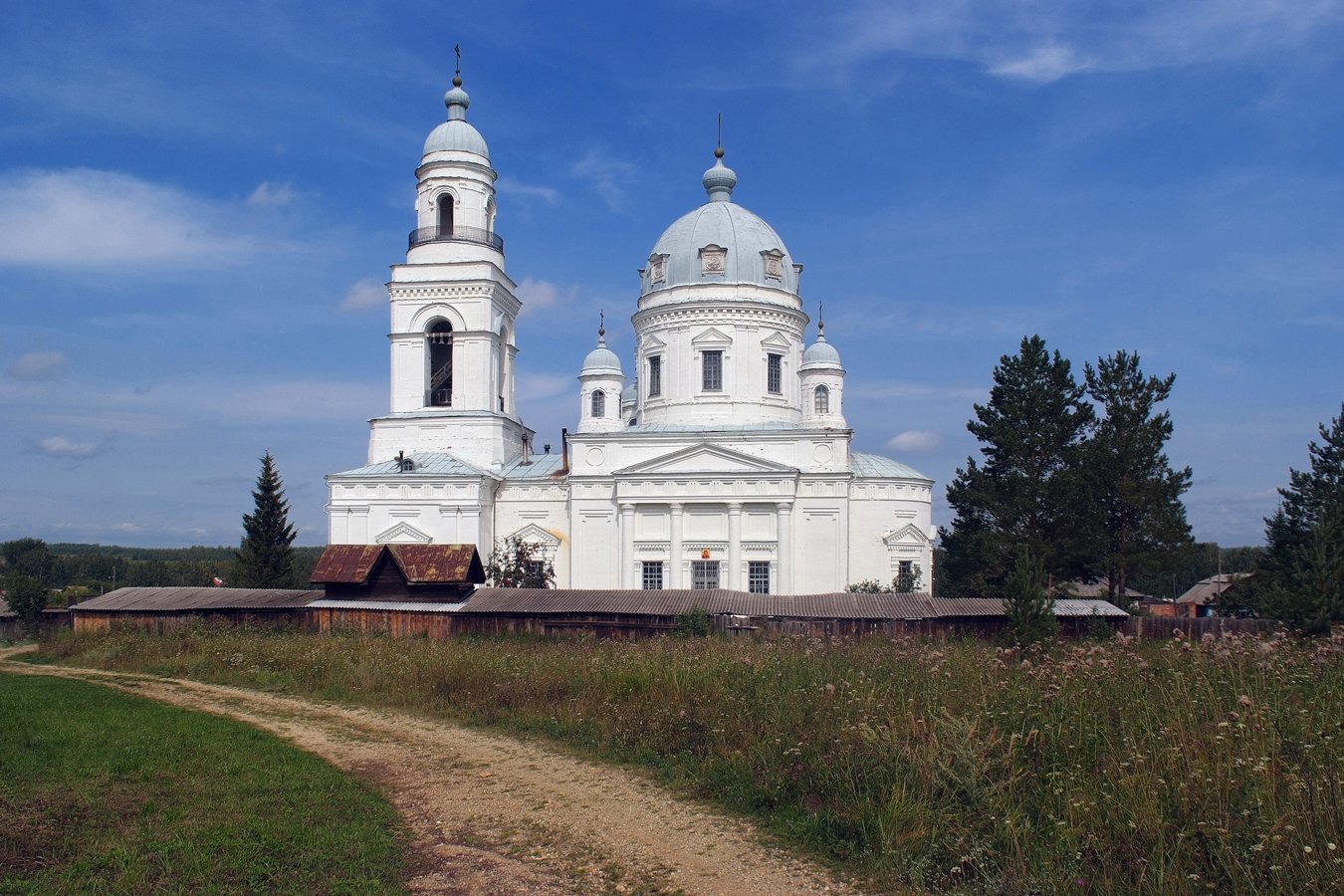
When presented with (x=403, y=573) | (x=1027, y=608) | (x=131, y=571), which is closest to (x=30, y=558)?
(x=131, y=571)

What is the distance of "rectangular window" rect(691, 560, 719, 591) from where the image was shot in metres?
32.4

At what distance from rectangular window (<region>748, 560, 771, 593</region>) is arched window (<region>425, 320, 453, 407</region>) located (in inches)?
500

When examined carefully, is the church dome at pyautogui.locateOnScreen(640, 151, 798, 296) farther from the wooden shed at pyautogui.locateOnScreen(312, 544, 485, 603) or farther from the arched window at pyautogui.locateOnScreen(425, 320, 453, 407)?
the wooden shed at pyautogui.locateOnScreen(312, 544, 485, 603)

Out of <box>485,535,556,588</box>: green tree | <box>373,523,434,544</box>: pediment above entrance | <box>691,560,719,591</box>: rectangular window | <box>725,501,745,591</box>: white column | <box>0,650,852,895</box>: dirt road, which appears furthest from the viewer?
<box>373,523,434,544</box>: pediment above entrance

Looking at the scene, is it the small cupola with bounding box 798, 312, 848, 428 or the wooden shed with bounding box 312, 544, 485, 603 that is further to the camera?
the small cupola with bounding box 798, 312, 848, 428

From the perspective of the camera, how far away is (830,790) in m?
8.26

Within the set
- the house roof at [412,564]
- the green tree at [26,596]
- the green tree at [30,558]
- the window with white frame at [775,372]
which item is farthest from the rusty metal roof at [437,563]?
the green tree at [30,558]

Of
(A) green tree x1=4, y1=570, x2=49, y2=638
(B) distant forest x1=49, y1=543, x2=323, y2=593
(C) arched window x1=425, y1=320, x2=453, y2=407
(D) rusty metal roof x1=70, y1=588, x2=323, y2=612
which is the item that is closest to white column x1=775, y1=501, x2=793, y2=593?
(C) arched window x1=425, y1=320, x2=453, y2=407

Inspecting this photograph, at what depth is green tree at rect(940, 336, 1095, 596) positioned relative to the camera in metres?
30.4

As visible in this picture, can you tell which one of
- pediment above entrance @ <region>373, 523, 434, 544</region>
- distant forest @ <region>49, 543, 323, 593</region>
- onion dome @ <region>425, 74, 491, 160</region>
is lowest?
distant forest @ <region>49, 543, 323, 593</region>

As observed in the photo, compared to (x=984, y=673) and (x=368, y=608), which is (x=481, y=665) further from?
(x=368, y=608)

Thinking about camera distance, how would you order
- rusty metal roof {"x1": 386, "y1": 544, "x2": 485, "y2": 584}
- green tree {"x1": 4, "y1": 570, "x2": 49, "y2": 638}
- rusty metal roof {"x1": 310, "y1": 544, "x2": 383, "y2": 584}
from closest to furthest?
rusty metal roof {"x1": 386, "y1": 544, "x2": 485, "y2": 584} < rusty metal roof {"x1": 310, "y1": 544, "x2": 383, "y2": 584} < green tree {"x1": 4, "y1": 570, "x2": 49, "y2": 638}

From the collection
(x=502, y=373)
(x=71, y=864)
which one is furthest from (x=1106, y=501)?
(x=71, y=864)

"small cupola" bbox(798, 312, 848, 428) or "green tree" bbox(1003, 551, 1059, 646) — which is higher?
"small cupola" bbox(798, 312, 848, 428)
